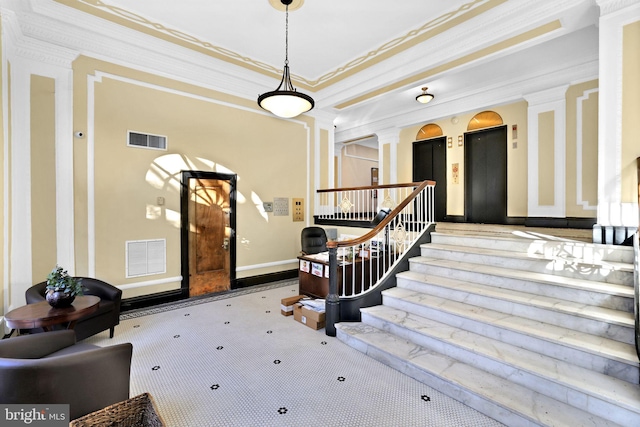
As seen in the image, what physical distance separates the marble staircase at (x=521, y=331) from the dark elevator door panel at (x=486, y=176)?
3.34 m

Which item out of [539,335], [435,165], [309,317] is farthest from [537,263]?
[435,165]

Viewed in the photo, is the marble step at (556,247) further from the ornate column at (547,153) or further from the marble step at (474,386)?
the ornate column at (547,153)

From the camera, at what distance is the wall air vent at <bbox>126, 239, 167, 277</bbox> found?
4758 millimetres

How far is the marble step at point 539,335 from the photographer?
2.25 m

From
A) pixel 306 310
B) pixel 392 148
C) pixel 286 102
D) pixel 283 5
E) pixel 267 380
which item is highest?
pixel 283 5

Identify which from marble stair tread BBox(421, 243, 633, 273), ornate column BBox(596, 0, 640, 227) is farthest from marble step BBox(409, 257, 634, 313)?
Answer: ornate column BBox(596, 0, 640, 227)

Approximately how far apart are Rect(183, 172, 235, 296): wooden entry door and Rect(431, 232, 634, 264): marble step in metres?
4.07

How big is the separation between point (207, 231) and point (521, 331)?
4.89 metres

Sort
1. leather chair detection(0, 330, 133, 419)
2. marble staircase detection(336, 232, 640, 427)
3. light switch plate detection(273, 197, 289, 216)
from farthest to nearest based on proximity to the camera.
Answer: light switch plate detection(273, 197, 289, 216) → marble staircase detection(336, 232, 640, 427) → leather chair detection(0, 330, 133, 419)

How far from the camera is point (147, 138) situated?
4.89 metres

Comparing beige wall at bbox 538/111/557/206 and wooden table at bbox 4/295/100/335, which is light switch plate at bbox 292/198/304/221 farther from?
beige wall at bbox 538/111/557/206

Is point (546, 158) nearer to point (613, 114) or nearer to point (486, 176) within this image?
point (486, 176)

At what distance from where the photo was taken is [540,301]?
9.70ft

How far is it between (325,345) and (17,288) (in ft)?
13.3
